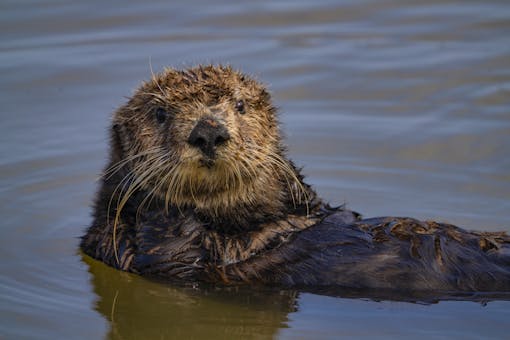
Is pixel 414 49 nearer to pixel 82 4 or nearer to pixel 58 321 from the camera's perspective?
pixel 82 4

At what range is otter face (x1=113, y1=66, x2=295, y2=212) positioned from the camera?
560 centimetres

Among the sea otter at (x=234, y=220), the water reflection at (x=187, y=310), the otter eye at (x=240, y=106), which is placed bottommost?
the water reflection at (x=187, y=310)

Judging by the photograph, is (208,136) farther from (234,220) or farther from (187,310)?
(187,310)

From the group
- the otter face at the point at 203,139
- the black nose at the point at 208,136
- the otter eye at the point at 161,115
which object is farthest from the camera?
the otter eye at the point at 161,115

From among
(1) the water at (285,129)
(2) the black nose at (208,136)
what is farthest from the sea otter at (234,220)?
(1) the water at (285,129)

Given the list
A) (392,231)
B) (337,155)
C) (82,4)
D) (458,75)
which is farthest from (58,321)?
(82,4)

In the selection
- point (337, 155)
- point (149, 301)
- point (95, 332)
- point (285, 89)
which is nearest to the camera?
point (95, 332)

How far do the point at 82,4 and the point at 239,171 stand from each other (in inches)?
231

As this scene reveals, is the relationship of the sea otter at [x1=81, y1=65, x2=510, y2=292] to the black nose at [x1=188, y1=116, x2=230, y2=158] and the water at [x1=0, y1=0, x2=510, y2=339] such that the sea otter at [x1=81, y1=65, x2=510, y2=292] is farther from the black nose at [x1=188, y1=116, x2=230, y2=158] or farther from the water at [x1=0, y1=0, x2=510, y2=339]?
the water at [x1=0, y1=0, x2=510, y2=339]

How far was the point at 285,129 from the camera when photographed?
8.40 m

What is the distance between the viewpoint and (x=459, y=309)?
5566 mm

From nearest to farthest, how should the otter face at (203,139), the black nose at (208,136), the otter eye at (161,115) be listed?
the black nose at (208,136), the otter face at (203,139), the otter eye at (161,115)

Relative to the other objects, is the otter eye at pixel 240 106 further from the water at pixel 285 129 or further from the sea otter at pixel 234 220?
the water at pixel 285 129

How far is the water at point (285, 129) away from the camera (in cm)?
565
